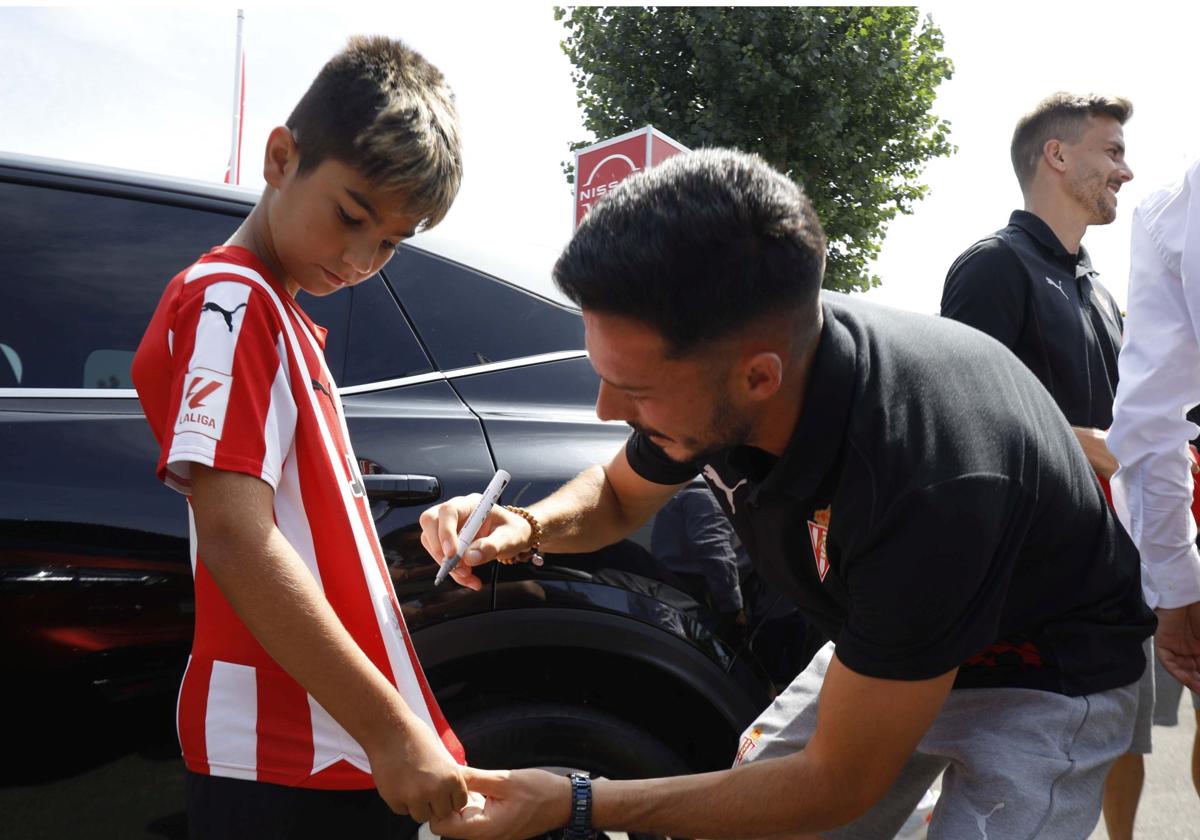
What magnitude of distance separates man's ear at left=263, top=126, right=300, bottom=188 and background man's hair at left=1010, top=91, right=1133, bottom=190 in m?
2.30

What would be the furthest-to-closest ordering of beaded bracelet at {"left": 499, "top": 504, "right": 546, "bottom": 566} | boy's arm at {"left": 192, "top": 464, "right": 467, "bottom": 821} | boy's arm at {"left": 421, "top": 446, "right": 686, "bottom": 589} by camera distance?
beaded bracelet at {"left": 499, "top": 504, "right": 546, "bottom": 566}
boy's arm at {"left": 421, "top": 446, "right": 686, "bottom": 589}
boy's arm at {"left": 192, "top": 464, "right": 467, "bottom": 821}

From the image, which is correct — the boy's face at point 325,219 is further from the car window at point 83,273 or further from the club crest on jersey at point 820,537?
the club crest on jersey at point 820,537

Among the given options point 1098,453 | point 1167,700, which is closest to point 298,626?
point 1098,453

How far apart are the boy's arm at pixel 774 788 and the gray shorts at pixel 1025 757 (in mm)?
214

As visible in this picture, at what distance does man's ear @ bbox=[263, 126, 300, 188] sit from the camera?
135 cm

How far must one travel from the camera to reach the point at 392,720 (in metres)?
1.15

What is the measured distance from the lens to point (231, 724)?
1205mm

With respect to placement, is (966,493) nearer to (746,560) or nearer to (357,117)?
(746,560)

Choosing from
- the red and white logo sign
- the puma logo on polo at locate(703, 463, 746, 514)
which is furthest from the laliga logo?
the puma logo on polo at locate(703, 463, 746, 514)

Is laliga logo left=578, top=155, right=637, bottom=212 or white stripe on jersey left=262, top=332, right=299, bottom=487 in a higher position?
laliga logo left=578, top=155, right=637, bottom=212

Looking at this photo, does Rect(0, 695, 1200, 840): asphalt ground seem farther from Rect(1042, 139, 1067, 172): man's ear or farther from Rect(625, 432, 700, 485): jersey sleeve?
Rect(1042, 139, 1067, 172): man's ear

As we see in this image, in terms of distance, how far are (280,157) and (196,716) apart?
2.55 ft

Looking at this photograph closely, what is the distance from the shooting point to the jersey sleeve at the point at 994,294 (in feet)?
8.14

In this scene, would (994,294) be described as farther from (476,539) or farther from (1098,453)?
(476,539)
